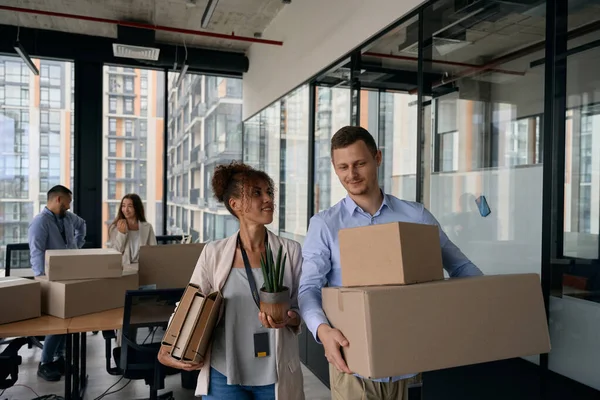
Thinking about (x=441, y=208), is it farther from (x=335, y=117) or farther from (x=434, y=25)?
(x=335, y=117)

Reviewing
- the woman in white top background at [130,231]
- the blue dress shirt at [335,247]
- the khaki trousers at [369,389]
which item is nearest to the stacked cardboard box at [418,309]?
the blue dress shirt at [335,247]

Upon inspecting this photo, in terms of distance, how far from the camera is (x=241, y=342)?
65.1 inches

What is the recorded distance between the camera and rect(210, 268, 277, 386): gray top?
1625 millimetres

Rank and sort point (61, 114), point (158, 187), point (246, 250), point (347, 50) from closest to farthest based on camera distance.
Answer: point (246, 250) < point (347, 50) < point (61, 114) < point (158, 187)

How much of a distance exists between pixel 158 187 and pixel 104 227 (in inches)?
37.5

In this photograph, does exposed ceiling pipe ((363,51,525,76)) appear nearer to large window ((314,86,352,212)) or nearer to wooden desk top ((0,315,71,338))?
large window ((314,86,352,212))

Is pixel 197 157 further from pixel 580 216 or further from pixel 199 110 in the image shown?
pixel 580 216

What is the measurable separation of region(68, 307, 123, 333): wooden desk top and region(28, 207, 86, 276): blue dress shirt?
4.60 feet

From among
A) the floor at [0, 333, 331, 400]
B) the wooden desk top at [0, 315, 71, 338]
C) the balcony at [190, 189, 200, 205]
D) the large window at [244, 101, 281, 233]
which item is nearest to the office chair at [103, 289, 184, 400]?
the wooden desk top at [0, 315, 71, 338]

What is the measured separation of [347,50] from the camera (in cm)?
374

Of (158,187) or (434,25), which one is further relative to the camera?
(158,187)

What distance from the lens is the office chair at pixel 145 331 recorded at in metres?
2.51

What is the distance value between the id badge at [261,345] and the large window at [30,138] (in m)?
5.68

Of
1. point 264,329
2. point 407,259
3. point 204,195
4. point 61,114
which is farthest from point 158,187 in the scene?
point 407,259
